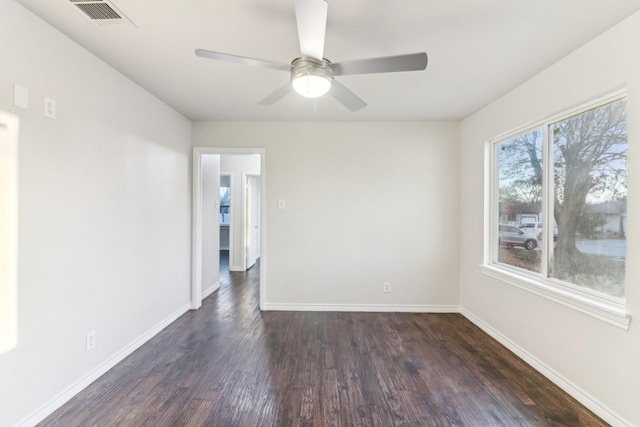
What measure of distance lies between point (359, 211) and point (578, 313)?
87.2 inches

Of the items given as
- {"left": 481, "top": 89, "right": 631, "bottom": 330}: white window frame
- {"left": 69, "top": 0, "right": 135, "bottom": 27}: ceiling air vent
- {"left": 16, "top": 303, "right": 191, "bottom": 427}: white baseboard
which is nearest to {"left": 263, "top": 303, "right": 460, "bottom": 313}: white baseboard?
{"left": 481, "top": 89, "right": 631, "bottom": 330}: white window frame

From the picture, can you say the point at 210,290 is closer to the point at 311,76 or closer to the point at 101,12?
the point at 101,12

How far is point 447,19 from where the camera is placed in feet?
5.57

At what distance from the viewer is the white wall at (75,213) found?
64.0 inches

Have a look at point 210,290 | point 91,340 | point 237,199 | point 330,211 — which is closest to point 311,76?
point 330,211

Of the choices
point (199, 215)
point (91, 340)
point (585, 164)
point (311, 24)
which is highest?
point (311, 24)

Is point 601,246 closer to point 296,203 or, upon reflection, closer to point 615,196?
point 615,196

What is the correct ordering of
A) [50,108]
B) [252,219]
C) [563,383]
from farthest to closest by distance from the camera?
[252,219], [563,383], [50,108]

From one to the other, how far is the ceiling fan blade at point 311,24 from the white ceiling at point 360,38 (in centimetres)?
28

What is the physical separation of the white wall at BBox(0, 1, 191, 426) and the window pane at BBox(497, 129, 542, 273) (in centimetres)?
357

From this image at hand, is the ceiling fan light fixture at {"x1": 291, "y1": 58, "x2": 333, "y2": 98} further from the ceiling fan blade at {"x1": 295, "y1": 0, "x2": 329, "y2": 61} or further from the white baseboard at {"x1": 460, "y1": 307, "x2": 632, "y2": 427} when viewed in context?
the white baseboard at {"x1": 460, "y1": 307, "x2": 632, "y2": 427}

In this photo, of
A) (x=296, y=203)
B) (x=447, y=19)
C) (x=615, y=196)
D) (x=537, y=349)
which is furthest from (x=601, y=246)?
(x=296, y=203)

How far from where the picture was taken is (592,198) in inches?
78.0

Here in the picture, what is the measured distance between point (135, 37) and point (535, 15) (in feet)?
8.09
